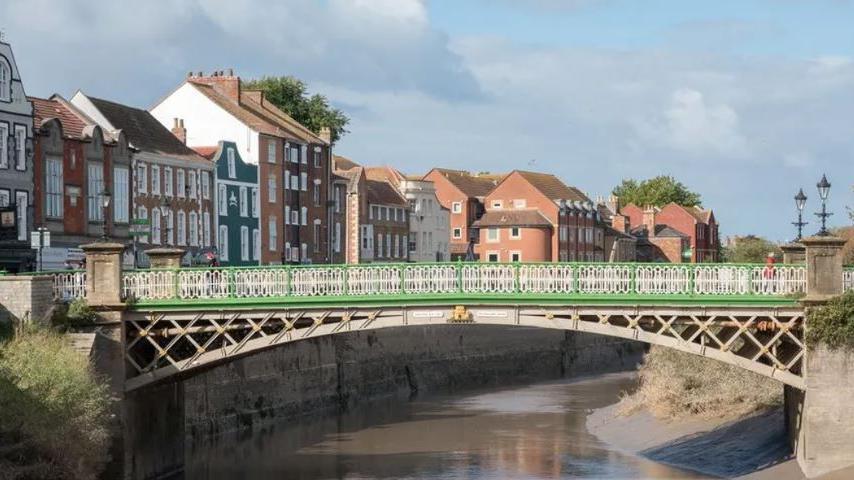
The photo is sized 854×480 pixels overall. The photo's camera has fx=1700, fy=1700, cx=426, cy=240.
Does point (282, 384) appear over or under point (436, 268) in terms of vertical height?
under

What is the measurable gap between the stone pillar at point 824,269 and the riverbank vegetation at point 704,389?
11.6 metres

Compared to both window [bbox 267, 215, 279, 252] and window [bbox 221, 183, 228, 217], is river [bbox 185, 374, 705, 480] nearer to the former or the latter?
window [bbox 221, 183, 228, 217]

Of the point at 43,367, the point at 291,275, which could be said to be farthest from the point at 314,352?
the point at 43,367

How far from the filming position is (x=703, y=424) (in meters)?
56.7

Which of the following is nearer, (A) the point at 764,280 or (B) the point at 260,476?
(A) the point at 764,280

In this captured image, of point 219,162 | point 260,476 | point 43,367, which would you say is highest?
point 219,162

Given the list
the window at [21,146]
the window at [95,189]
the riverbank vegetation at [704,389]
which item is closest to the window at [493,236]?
the window at [95,189]

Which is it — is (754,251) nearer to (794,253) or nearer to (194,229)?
(194,229)

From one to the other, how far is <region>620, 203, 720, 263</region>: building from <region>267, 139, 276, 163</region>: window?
264ft

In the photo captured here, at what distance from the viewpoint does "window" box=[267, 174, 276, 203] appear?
332ft

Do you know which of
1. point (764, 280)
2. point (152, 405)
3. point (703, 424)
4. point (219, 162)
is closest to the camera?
point (764, 280)

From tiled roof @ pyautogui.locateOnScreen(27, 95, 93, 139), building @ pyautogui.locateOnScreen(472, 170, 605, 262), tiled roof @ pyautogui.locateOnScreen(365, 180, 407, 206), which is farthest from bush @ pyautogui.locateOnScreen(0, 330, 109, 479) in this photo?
building @ pyautogui.locateOnScreen(472, 170, 605, 262)

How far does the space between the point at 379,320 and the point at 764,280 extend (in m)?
10.3

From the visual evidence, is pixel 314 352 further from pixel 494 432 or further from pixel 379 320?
pixel 379 320
